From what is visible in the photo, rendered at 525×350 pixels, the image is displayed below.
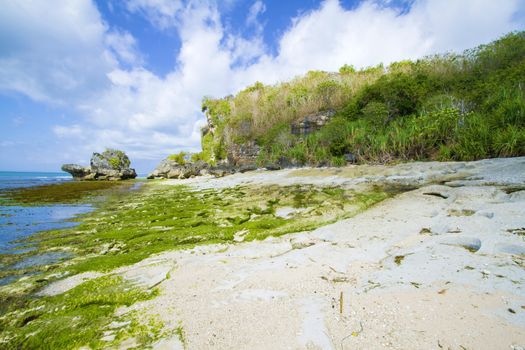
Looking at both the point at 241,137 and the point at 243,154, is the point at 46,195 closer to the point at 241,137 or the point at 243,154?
the point at 243,154

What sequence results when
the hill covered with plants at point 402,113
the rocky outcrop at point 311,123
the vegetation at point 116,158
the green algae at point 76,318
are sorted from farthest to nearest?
the vegetation at point 116,158 → the rocky outcrop at point 311,123 → the hill covered with plants at point 402,113 → the green algae at point 76,318

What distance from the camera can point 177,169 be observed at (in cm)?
2505

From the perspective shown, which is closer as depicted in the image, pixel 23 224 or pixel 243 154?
pixel 23 224

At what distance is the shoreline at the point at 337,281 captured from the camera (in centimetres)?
137

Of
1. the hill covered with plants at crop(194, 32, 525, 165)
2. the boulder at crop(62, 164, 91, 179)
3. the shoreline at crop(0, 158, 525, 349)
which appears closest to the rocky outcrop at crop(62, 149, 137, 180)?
the boulder at crop(62, 164, 91, 179)

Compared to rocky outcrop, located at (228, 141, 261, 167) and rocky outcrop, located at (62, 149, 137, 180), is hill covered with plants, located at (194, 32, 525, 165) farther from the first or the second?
rocky outcrop, located at (62, 149, 137, 180)

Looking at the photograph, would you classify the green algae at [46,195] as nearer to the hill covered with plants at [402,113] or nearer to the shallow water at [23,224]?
the shallow water at [23,224]

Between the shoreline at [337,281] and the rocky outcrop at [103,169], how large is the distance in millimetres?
28534

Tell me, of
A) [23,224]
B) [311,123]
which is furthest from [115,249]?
[311,123]

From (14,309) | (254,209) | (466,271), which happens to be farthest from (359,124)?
(14,309)

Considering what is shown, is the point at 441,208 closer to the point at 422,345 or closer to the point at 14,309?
the point at 422,345

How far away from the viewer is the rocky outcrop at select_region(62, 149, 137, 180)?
1083 inches

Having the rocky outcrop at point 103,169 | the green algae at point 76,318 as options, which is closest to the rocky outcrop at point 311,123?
the green algae at point 76,318

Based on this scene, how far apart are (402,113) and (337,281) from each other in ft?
44.9
